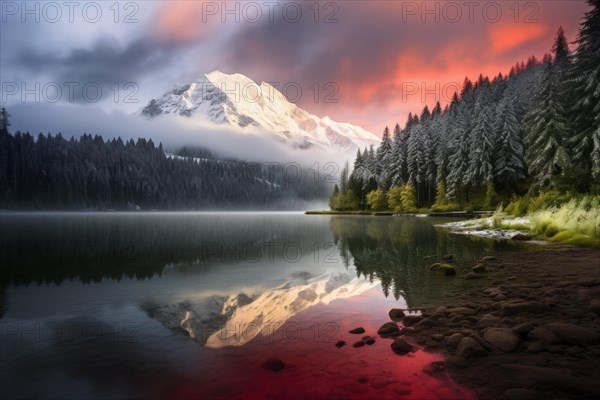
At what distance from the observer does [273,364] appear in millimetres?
5250

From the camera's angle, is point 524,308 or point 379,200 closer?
point 524,308

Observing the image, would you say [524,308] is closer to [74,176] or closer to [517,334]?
[517,334]

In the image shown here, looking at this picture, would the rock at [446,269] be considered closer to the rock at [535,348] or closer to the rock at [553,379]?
the rock at [535,348]

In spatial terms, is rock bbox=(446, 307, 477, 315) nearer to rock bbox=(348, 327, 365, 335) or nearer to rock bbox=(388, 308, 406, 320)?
rock bbox=(388, 308, 406, 320)

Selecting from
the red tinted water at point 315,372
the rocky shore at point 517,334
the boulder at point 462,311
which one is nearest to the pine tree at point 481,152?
the rocky shore at point 517,334

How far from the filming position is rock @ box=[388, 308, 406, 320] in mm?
7629

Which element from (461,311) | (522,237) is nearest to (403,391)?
(461,311)

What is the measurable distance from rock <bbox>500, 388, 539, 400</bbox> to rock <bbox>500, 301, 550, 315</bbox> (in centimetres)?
327

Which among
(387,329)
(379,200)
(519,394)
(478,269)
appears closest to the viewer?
(519,394)

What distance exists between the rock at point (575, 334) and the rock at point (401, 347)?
239 centimetres

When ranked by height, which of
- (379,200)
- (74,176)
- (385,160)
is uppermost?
(74,176)

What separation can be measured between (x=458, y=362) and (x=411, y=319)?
223cm

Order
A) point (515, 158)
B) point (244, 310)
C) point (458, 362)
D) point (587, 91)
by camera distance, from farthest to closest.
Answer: point (515, 158), point (587, 91), point (244, 310), point (458, 362)

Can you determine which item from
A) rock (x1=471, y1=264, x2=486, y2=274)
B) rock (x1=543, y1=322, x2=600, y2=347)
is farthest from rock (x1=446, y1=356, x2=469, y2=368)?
rock (x1=471, y1=264, x2=486, y2=274)
